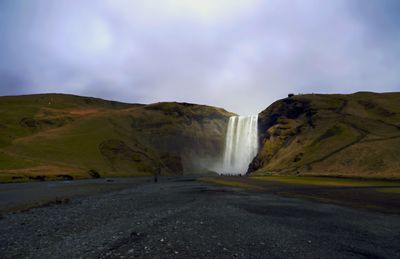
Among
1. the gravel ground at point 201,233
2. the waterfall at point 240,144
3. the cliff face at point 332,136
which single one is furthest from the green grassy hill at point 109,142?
the gravel ground at point 201,233

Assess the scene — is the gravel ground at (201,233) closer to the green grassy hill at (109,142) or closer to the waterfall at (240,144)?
the green grassy hill at (109,142)

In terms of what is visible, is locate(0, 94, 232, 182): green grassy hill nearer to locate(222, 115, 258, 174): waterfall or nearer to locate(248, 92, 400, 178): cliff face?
locate(222, 115, 258, 174): waterfall

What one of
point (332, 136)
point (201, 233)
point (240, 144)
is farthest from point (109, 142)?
point (201, 233)

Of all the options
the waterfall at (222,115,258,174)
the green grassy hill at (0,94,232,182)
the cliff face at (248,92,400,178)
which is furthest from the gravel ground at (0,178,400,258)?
the waterfall at (222,115,258,174)

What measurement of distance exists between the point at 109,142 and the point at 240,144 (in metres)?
59.4

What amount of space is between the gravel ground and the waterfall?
123 meters

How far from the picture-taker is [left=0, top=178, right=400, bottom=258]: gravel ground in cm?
1362

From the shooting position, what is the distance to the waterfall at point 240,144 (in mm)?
149375

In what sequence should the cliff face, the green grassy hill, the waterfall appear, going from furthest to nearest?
1. the waterfall
2. the green grassy hill
3. the cliff face

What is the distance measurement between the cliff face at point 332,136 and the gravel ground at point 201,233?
53472mm

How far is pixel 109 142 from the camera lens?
140375 millimetres

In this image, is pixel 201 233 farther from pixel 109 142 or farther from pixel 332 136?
pixel 109 142

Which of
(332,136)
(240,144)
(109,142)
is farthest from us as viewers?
(240,144)

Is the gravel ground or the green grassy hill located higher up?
the green grassy hill
